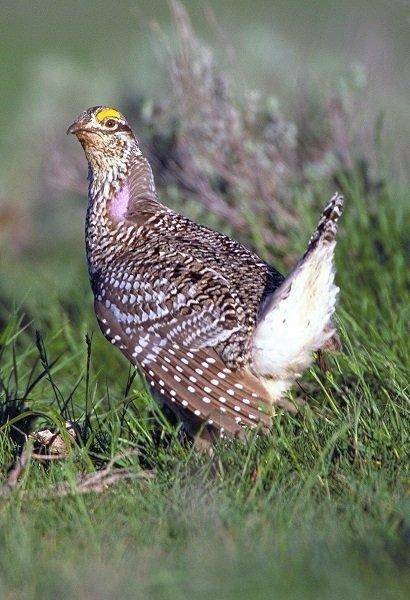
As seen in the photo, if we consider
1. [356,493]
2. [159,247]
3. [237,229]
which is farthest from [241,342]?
[237,229]

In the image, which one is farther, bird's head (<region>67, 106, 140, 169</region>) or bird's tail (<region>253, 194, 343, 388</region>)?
bird's head (<region>67, 106, 140, 169</region>)

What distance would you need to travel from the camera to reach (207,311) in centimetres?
546

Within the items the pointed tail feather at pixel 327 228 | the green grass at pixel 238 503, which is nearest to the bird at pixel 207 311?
the pointed tail feather at pixel 327 228

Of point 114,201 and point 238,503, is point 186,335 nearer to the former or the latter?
point 114,201

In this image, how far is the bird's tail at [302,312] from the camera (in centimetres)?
504

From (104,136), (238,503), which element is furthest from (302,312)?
(104,136)

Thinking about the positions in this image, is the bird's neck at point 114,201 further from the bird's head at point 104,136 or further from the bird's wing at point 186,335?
the bird's wing at point 186,335

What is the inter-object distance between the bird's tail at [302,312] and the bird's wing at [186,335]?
0.14 m

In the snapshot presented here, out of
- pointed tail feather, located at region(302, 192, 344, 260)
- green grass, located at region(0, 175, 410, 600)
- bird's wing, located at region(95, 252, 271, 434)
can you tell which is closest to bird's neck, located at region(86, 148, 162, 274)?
bird's wing, located at region(95, 252, 271, 434)

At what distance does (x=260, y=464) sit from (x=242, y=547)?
89cm

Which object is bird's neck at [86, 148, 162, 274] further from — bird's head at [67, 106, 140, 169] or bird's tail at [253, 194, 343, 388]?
bird's tail at [253, 194, 343, 388]

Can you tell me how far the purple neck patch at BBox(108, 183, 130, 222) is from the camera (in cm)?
624

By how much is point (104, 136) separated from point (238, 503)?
2812 mm

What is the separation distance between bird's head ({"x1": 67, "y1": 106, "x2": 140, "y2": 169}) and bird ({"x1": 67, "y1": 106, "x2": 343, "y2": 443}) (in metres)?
0.03
